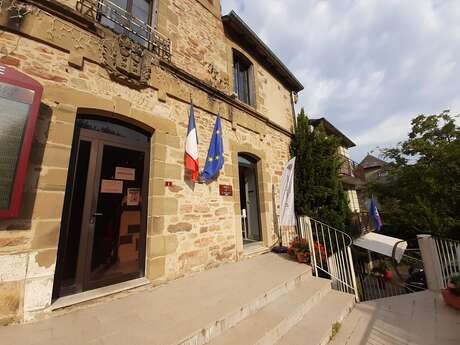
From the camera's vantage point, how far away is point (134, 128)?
3682mm

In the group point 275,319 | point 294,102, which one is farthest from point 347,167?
point 275,319

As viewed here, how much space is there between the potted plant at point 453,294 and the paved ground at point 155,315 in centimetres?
264

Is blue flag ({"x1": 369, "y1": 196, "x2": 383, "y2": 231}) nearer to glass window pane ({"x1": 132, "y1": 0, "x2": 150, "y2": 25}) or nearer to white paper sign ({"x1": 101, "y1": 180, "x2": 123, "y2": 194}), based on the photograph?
white paper sign ({"x1": 101, "y1": 180, "x2": 123, "y2": 194})

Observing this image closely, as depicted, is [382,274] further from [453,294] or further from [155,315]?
Answer: [155,315]

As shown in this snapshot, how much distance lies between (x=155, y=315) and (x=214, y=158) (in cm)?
288

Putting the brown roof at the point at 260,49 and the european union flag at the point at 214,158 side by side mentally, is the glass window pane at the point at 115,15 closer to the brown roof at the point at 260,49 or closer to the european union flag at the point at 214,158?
the european union flag at the point at 214,158

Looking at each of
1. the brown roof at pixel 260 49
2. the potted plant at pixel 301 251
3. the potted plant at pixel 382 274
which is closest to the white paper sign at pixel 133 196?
the potted plant at pixel 301 251

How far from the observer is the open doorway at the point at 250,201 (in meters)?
6.02

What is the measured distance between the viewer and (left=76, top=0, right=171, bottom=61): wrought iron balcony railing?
334cm

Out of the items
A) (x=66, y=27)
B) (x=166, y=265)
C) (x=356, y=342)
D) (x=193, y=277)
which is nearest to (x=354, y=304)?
(x=356, y=342)

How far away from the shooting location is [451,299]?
351 centimetres

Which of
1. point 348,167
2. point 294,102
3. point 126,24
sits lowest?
point 348,167

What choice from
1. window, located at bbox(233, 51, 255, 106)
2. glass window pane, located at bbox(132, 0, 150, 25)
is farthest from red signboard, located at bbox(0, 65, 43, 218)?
window, located at bbox(233, 51, 255, 106)

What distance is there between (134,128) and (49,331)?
287 centimetres
